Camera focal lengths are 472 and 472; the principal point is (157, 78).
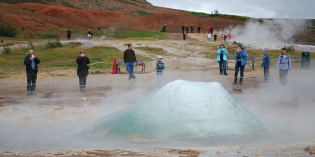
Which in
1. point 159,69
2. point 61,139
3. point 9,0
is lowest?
point 61,139

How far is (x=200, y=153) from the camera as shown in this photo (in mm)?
8078

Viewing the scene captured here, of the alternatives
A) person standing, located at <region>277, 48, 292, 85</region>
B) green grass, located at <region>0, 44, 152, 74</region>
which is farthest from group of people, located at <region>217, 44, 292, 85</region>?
green grass, located at <region>0, 44, 152, 74</region>

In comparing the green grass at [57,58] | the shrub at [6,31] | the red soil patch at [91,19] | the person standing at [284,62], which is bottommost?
the green grass at [57,58]

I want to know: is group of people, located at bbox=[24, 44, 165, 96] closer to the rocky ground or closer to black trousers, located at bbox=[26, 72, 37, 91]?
black trousers, located at bbox=[26, 72, 37, 91]

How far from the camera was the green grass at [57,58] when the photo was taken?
22095 mm

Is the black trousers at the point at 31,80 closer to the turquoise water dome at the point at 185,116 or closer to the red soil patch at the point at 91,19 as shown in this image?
the turquoise water dome at the point at 185,116

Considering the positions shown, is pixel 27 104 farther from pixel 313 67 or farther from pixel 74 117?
pixel 313 67

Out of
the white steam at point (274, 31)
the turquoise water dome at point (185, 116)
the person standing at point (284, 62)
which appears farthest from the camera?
the white steam at point (274, 31)

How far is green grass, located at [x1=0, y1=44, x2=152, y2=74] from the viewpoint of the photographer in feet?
72.5

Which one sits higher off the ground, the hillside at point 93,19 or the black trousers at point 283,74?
the hillside at point 93,19

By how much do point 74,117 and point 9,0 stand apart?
71043 millimetres

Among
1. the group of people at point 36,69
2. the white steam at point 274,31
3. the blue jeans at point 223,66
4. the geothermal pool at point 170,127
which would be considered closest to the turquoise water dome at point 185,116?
the geothermal pool at point 170,127

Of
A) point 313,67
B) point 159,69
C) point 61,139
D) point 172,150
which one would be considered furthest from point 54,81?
point 313,67

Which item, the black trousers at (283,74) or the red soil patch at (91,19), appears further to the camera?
the red soil patch at (91,19)
